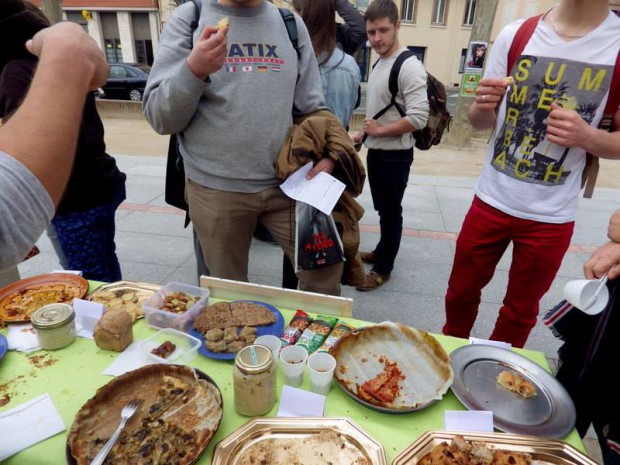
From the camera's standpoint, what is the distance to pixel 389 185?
10.1ft

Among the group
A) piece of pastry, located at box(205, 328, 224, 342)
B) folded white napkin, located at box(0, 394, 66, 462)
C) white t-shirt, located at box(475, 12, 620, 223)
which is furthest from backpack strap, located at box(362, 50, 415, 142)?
folded white napkin, located at box(0, 394, 66, 462)

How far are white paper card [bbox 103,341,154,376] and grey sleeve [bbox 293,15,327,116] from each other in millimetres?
1393

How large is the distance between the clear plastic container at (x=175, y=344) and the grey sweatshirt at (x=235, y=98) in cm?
80

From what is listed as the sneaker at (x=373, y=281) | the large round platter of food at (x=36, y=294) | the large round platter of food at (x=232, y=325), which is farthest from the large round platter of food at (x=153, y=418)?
the sneaker at (x=373, y=281)

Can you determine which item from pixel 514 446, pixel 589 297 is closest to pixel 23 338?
pixel 514 446

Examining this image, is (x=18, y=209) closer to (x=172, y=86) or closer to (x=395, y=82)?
(x=172, y=86)

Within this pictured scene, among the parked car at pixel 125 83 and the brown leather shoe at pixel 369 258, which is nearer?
the brown leather shoe at pixel 369 258

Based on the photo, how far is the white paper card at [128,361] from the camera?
1.29 metres

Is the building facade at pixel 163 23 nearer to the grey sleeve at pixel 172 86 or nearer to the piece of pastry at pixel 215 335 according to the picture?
the grey sleeve at pixel 172 86

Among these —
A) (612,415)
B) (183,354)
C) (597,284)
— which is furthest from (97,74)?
(612,415)

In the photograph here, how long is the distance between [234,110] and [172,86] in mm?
287

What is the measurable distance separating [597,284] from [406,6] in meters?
28.6

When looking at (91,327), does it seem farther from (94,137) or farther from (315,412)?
(94,137)

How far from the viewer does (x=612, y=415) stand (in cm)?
134
